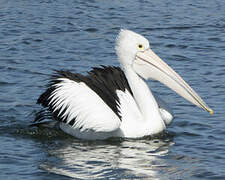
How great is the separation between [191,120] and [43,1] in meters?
7.13

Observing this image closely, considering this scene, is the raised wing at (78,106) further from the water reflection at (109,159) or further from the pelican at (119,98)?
the water reflection at (109,159)

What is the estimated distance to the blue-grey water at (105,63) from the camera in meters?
7.09

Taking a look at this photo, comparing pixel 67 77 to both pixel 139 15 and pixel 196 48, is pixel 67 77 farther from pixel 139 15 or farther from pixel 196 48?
pixel 139 15

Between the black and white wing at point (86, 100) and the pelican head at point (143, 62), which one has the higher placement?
the pelican head at point (143, 62)

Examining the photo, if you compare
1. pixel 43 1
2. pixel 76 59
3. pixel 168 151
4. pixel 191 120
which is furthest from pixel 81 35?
pixel 168 151

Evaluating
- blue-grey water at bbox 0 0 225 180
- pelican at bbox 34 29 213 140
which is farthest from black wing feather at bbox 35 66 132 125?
blue-grey water at bbox 0 0 225 180

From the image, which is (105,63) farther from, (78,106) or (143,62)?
(78,106)

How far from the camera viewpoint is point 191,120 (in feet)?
28.7

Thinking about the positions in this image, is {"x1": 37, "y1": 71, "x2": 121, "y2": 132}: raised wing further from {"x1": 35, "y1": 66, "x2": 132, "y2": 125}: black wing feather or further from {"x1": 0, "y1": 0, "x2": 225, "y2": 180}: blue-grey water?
{"x1": 0, "y1": 0, "x2": 225, "y2": 180}: blue-grey water

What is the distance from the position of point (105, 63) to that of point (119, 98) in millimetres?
2862

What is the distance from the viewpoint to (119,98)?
8156mm

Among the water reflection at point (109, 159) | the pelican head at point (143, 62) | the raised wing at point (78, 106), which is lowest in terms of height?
the water reflection at point (109, 159)

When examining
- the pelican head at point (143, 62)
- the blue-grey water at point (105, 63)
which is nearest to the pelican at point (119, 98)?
the pelican head at point (143, 62)

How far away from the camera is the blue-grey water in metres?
7.09
